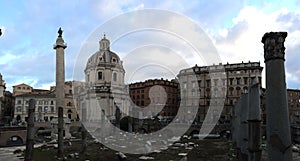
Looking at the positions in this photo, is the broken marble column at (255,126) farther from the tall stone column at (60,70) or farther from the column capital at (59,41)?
the column capital at (59,41)

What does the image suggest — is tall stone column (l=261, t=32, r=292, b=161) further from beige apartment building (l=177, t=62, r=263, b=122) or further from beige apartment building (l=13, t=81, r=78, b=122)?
beige apartment building (l=13, t=81, r=78, b=122)

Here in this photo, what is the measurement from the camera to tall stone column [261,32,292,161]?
18.2 feet

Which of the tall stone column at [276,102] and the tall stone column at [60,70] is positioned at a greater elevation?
the tall stone column at [60,70]

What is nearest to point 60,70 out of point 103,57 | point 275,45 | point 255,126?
point 103,57

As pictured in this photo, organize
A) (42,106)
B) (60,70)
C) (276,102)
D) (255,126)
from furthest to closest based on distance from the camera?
(42,106) < (60,70) < (255,126) < (276,102)

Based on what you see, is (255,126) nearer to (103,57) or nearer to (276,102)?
(276,102)

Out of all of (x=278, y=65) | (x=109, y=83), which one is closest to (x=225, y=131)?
(x=109, y=83)

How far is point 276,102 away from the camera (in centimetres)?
569

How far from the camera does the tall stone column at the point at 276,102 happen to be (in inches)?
218

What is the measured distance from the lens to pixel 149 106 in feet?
277

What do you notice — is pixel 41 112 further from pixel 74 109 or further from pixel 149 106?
pixel 149 106

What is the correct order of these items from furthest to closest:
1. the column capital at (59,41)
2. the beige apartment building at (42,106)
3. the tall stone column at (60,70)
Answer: the beige apartment building at (42,106), the column capital at (59,41), the tall stone column at (60,70)

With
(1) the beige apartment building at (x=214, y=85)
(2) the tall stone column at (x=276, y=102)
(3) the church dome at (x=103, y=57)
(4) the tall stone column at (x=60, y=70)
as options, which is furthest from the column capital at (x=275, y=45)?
(3) the church dome at (x=103, y=57)

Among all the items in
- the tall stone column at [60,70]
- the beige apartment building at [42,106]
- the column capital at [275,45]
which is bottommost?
the beige apartment building at [42,106]
